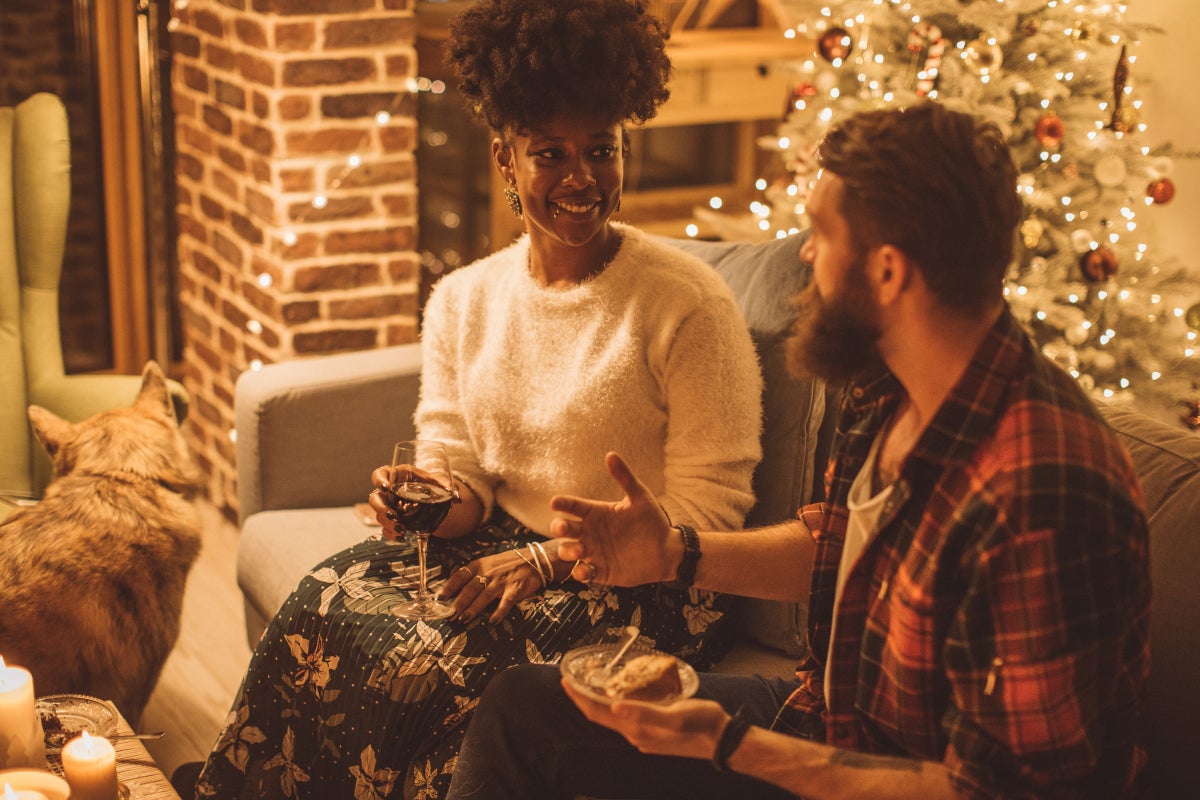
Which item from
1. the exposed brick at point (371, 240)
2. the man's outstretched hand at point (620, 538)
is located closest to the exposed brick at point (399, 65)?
the exposed brick at point (371, 240)

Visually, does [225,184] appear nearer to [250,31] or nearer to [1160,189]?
[250,31]

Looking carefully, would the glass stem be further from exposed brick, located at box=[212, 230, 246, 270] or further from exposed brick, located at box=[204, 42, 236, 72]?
exposed brick, located at box=[204, 42, 236, 72]

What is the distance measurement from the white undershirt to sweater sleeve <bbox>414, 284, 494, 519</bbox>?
2.82ft

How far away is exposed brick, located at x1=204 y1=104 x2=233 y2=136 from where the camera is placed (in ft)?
10.8

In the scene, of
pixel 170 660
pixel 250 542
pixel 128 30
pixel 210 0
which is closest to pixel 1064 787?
pixel 250 542

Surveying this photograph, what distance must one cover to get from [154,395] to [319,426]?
1.11 ft

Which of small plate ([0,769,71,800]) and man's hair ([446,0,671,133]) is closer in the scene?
small plate ([0,769,71,800])

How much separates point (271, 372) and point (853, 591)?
1.62 m

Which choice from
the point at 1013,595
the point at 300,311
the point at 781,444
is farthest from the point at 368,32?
the point at 1013,595

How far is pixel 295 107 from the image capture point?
3031 millimetres

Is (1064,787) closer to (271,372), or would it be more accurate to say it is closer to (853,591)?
(853,591)

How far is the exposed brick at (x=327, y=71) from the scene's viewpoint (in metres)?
3.00

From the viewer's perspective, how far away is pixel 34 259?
274 cm

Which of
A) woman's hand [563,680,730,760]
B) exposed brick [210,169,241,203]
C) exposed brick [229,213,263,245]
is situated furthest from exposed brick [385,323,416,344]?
woman's hand [563,680,730,760]
